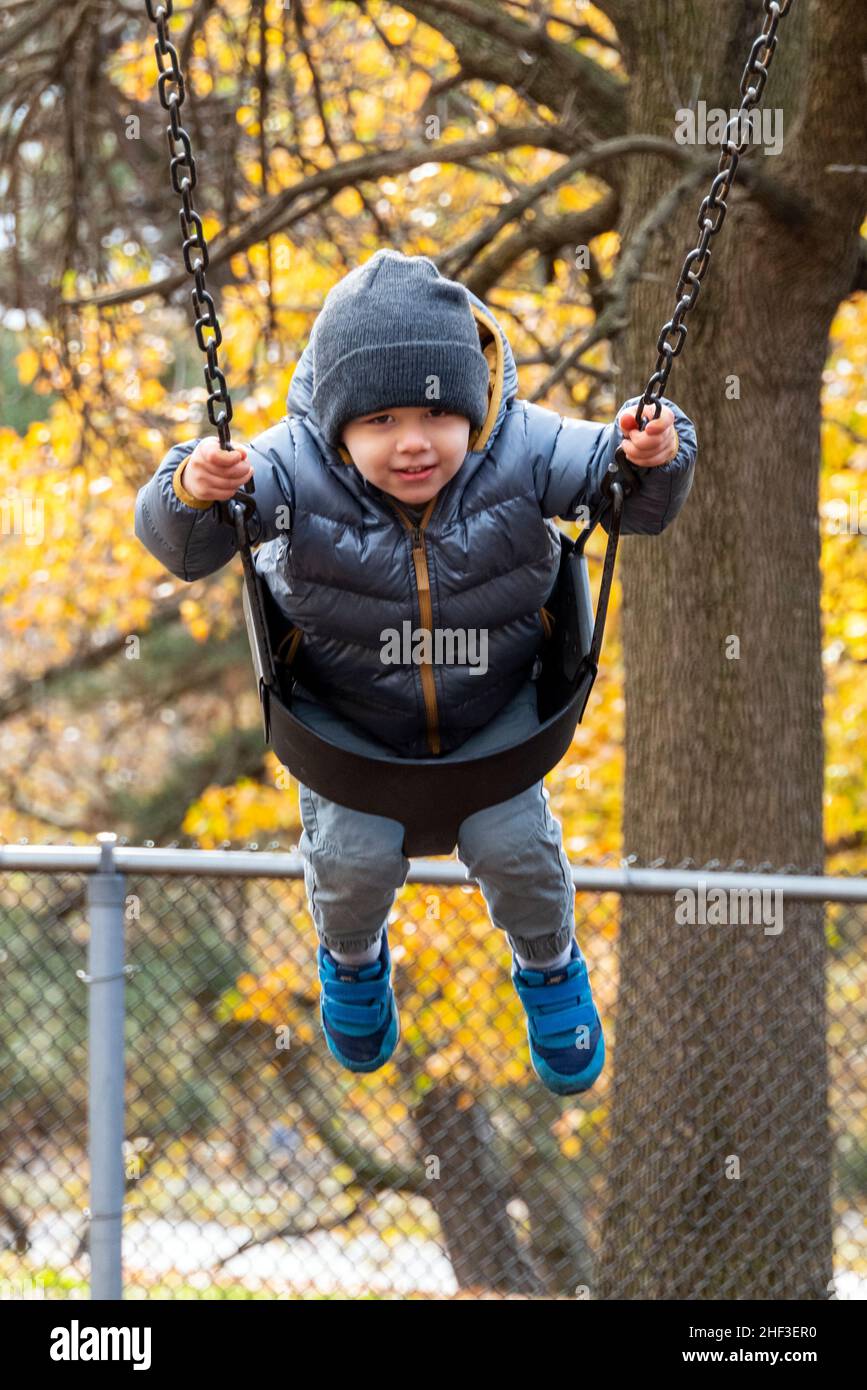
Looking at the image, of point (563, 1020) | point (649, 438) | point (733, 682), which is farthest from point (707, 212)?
point (733, 682)

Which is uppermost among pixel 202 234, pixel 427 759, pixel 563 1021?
pixel 202 234

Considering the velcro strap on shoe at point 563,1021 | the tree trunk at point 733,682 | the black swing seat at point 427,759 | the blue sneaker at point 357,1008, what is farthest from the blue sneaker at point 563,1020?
the tree trunk at point 733,682

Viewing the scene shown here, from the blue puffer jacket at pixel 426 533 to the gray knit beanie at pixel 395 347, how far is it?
0.29 ft

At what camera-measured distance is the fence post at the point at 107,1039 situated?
3273 millimetres

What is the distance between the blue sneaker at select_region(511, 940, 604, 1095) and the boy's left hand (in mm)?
937

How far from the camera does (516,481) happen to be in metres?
2.48

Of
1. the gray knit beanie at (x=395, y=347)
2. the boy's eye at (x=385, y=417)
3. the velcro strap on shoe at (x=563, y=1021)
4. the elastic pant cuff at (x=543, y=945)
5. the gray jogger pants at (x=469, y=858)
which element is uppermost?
the gray knit beanie at (x=395, y=347)

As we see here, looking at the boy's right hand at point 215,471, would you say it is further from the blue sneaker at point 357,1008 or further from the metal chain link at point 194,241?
the blue sneaker at point 357,1008

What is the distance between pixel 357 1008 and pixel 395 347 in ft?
3.88

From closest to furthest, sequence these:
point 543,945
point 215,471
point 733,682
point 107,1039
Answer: point 215,471, point 543,945, point 107,1039, point 733,682

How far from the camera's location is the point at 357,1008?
2.76 meters

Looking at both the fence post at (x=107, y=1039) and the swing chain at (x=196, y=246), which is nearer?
the swing chain at (x=196, y=246)

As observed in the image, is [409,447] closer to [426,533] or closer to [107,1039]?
[426,533]
